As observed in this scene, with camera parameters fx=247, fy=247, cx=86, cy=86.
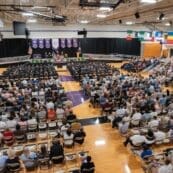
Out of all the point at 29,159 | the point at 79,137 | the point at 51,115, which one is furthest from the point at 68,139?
the point at 51,115

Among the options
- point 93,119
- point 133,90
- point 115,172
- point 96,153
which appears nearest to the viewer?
point 115,172

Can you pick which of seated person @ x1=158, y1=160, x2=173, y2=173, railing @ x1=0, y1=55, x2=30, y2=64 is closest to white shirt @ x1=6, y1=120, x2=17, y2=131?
seated person @ x1=158, y1=160, x2=173, y2=173

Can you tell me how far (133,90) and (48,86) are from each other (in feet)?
18.1

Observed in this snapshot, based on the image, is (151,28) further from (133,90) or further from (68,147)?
(68,147)

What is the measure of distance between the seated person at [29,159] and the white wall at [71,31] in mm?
25537

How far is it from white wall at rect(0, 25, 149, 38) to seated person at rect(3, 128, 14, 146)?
77.2 feet

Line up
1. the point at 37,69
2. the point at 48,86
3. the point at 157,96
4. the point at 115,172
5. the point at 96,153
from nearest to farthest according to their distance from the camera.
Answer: the point at 115,172, the point at 96,153, the point at 157,96, the point at 48,86, the point at 37,69

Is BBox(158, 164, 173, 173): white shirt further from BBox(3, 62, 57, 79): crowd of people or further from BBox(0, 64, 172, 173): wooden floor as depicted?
BBox(3, 62, 57, 79): crowd of people

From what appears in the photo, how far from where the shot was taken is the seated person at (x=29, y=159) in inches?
317

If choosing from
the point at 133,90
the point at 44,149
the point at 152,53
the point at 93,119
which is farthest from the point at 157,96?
the point at 152,53

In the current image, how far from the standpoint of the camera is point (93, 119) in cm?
1284

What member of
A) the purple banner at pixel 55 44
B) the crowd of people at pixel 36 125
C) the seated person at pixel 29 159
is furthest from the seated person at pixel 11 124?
the purple banner at pixel 55 44

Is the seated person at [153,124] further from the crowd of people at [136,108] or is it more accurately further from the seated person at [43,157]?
the seated person at [43,157]

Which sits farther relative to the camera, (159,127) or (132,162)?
(159,127)
